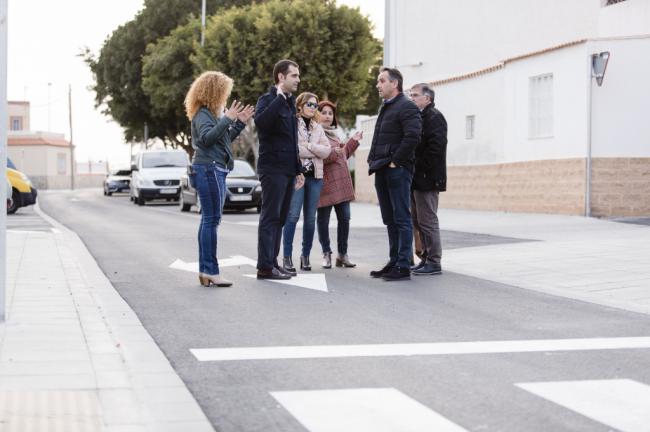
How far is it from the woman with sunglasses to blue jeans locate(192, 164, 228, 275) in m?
1.36

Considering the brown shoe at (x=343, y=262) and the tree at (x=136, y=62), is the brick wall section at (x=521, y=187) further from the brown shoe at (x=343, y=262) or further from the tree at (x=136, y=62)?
the tree at (x=136, y=62)

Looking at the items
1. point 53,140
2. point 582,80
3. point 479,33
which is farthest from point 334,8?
point 53,140

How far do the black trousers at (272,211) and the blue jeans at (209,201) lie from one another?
0.67 metres

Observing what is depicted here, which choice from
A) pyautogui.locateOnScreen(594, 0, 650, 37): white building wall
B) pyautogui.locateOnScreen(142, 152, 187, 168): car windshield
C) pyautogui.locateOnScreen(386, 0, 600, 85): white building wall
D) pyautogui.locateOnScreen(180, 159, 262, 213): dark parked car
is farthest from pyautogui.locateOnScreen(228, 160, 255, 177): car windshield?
pyautogui.locateOnScreen(594, 0, 650, 37): white building wall

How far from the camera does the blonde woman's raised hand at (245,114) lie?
29.9 ft

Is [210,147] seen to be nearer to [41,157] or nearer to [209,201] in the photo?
[209,201]

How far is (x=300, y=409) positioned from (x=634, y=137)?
55.6 feet

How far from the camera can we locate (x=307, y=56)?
42.3 metres

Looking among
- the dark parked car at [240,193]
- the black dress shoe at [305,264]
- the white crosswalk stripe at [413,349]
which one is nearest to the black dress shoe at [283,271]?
the black dress shoe at [305,264]

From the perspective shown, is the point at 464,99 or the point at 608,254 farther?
the point at 464,99

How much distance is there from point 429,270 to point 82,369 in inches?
235

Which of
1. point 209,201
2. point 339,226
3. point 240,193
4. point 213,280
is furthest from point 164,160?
point 209,201

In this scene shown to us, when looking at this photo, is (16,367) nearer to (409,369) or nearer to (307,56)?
(409,369)

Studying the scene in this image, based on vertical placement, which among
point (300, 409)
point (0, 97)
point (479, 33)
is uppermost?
point (479, 33)
